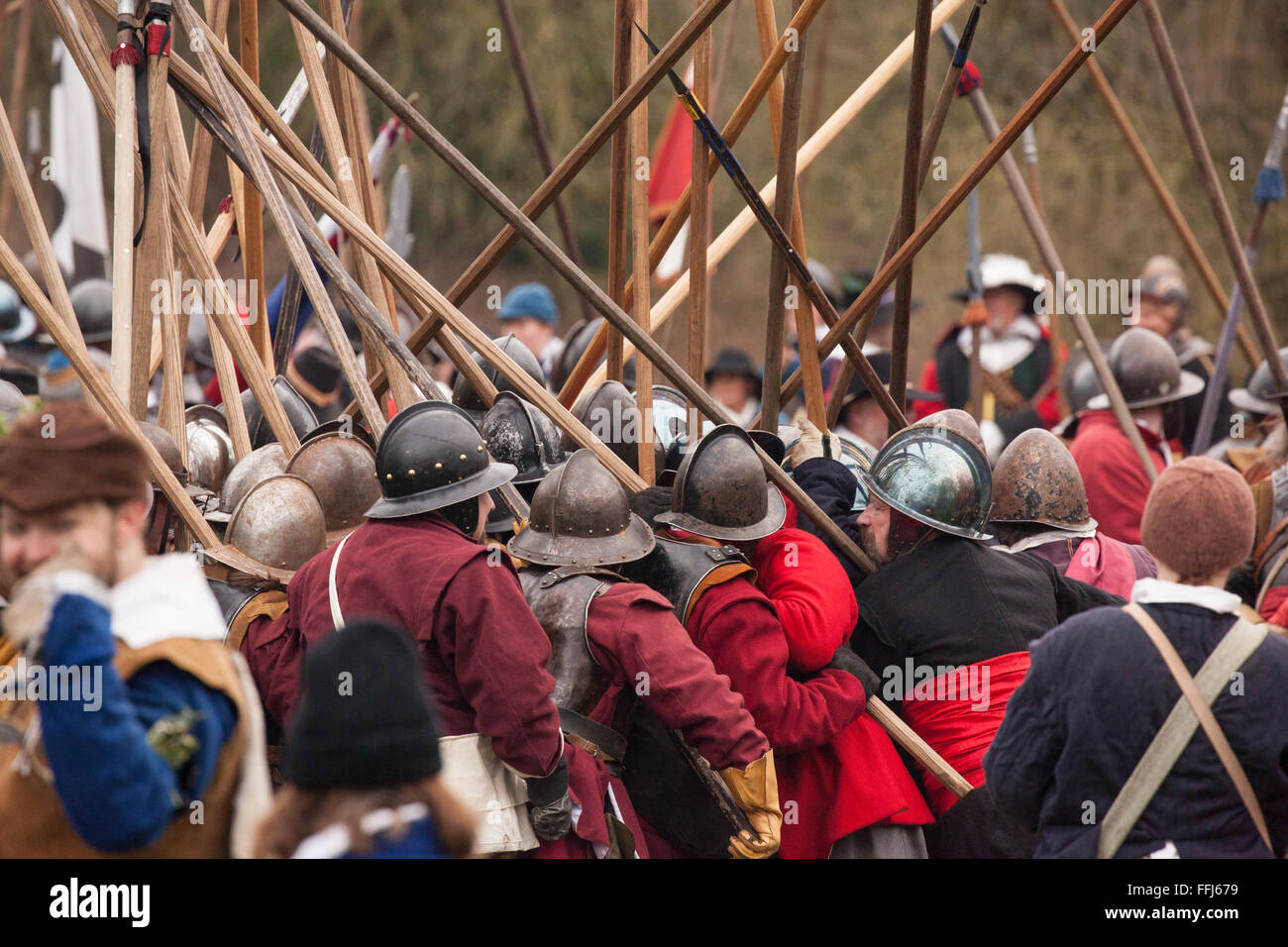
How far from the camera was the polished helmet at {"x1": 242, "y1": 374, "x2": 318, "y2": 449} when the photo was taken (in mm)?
5359

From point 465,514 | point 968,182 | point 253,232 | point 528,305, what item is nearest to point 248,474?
point 465,514

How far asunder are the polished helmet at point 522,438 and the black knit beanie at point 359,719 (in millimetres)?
2428

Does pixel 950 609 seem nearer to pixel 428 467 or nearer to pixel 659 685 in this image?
pixel 659 685

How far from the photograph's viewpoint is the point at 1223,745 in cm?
289

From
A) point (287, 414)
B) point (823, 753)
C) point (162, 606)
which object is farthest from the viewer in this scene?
point (287, 414)

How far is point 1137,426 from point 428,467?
414cm

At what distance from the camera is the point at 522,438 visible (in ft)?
15.2

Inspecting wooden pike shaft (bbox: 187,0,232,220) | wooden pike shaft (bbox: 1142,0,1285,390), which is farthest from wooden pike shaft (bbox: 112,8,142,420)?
wooden pike shaft (bbox: 1142,0,1285,390)

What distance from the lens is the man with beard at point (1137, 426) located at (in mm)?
6266

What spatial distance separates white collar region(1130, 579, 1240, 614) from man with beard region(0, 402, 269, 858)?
177 centimetres

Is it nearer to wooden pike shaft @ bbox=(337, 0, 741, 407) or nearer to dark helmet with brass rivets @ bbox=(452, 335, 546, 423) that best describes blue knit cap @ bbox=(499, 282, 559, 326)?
dark helmet with brass rivets @ bbox=(452, 335, 546, 423)

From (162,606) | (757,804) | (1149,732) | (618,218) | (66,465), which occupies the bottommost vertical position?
(757,804)

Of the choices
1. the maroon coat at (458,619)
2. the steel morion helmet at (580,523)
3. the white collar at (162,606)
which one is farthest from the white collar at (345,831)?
the steel morion helmet at (580,523)
